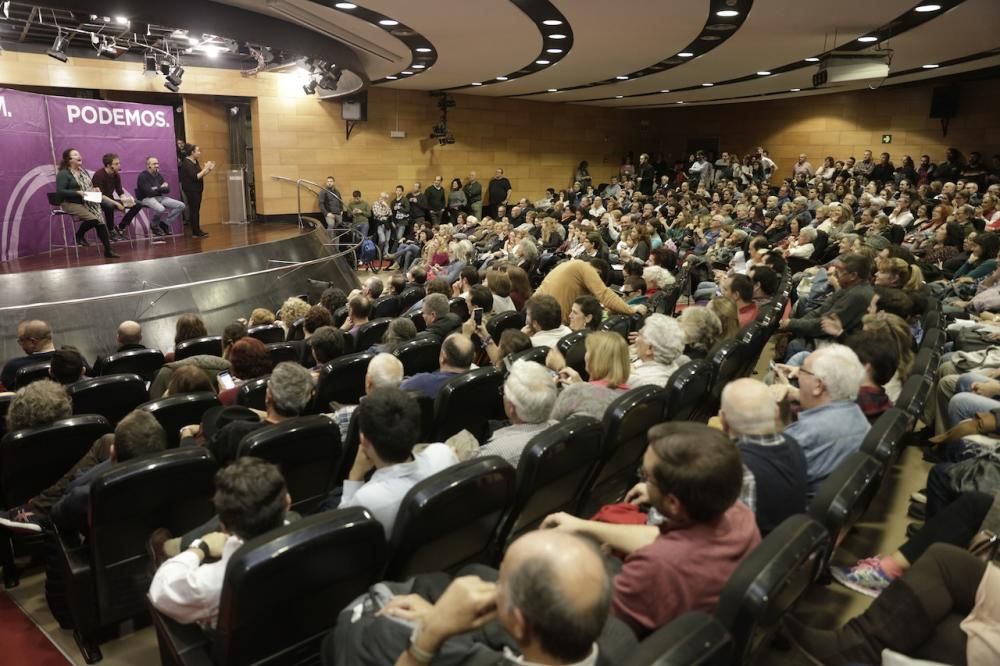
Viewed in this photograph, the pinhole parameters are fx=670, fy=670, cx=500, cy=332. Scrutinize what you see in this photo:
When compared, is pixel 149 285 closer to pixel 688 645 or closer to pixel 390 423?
pixel 390 423

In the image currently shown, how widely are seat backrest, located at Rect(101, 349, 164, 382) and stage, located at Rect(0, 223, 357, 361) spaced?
1861mm

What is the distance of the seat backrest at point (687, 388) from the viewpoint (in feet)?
9.36

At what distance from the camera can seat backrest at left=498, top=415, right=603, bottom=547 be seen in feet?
7.13

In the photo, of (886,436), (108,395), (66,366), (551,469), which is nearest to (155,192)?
(66,366)

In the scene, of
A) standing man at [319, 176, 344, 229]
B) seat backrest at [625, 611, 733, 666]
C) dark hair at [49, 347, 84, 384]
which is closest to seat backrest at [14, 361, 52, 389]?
dark hair at [49, 347, 84, 384]

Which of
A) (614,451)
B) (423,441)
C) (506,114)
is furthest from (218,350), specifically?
(506,114)

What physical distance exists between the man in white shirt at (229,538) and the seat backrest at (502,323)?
10.1 feet

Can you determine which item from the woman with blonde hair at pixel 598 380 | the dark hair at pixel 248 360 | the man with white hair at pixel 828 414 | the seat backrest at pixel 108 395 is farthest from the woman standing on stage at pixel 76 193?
the man with white hair at pixel 828 414

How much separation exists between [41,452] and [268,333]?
2518mm

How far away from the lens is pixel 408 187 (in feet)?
51.9

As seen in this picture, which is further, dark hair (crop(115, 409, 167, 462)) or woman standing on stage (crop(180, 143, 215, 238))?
woman standing on stage (crop(180, 143, 215, 238))

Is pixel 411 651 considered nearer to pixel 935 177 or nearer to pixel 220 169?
pixel 220 169

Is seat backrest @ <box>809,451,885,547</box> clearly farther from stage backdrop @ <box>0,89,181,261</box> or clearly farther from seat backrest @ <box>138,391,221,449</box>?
stage backdrop @ <box>0,89,181,261</box>

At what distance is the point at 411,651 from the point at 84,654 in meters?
1.83
